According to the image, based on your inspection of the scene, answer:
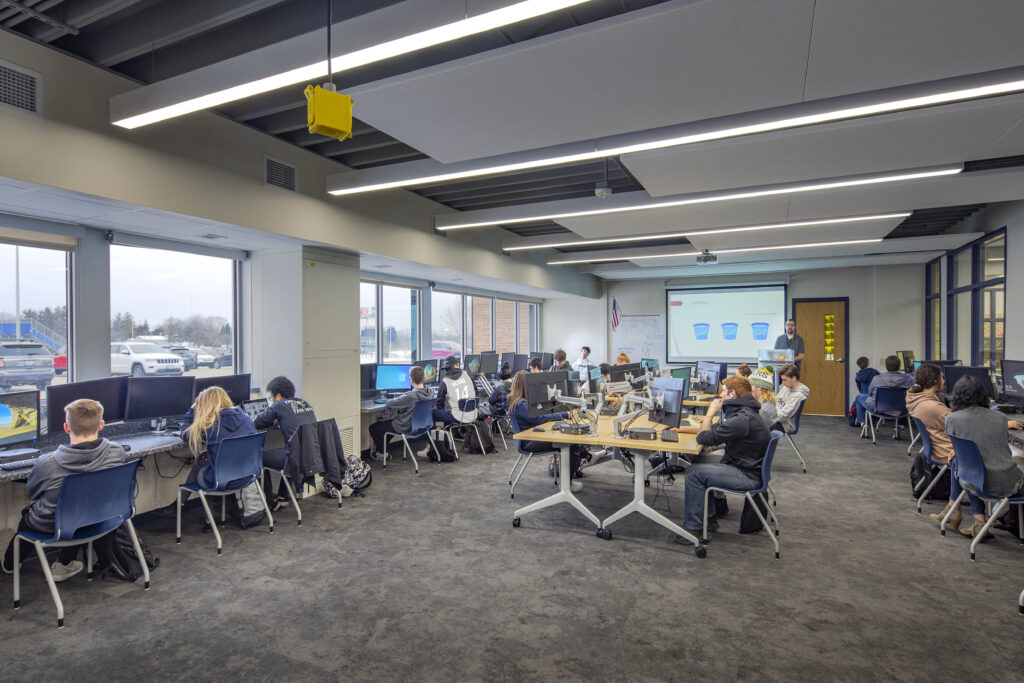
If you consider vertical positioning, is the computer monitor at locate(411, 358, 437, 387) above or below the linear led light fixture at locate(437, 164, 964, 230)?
below

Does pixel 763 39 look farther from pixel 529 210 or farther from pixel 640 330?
pixel 640 330

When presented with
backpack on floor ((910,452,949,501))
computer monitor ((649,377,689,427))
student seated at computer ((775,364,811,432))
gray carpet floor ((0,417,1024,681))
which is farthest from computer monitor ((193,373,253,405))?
backpack on floor ((910,452,949,501))

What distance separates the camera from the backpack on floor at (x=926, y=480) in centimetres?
473

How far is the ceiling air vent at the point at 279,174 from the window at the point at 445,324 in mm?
4158

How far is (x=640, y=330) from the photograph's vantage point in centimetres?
1204

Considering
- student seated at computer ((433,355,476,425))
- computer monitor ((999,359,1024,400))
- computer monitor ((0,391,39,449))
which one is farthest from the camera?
student seated at computer ((433,355,476,425))

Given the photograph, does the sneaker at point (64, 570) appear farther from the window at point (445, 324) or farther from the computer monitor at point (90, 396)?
the window at point (445, 324)

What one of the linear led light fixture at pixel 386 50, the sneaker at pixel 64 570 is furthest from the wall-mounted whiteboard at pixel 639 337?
the sneaker at pixel 64 570

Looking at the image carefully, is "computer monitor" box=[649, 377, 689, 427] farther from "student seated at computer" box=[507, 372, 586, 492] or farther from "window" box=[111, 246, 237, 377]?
"window" box=[111, 246, 237, 377]

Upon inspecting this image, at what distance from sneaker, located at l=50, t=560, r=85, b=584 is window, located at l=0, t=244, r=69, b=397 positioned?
1.35 meters

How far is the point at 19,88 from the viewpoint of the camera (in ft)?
9.70

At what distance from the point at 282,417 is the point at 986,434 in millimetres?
5224

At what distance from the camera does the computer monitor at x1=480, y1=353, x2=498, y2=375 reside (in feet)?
29.2

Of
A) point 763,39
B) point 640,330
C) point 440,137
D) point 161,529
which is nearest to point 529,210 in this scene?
point 440,137
